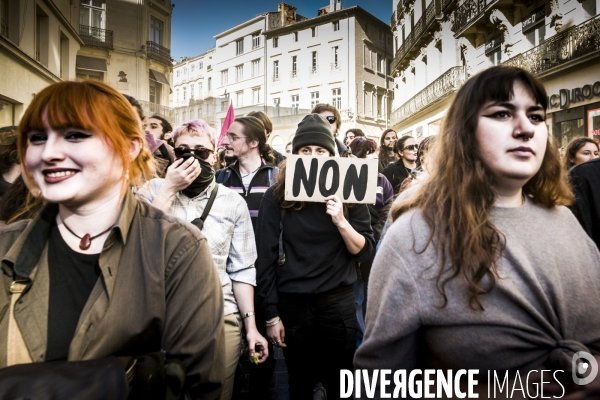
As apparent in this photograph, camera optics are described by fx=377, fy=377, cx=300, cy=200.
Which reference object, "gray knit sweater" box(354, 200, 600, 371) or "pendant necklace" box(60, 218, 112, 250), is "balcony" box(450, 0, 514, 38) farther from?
"pendant necklace" box(60, 218, 112, 250)

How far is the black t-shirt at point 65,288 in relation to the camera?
1.25 meters

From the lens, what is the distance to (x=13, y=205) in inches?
73.6

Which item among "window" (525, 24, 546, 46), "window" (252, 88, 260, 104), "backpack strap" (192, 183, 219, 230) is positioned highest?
"window" (252, 88, 260, 104)

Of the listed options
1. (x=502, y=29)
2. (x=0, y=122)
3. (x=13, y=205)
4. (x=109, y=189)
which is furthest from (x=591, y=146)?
(x=502, y=29)

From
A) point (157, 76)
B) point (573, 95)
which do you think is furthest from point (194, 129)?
point (157, 76)

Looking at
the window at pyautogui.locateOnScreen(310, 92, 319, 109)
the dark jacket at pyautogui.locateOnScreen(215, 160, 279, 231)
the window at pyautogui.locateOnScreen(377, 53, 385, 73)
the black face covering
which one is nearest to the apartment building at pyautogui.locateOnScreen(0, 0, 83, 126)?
the dark jacket at pyautogui.locateOnScreen(215, 160, 279, 231)

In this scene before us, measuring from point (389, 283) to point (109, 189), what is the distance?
3.65 feet

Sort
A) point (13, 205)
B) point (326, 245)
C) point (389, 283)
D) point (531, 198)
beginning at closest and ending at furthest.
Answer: point (389, 283) < point (531, 198) < point (13, 205) < point (326, 245)

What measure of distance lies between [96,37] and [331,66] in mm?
24822

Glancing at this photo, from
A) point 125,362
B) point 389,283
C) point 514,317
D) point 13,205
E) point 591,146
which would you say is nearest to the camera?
point 125,362

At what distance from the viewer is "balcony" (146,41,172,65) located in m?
19.0

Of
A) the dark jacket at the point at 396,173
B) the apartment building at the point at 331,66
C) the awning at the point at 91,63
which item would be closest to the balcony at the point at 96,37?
the awning at the point at 91,63

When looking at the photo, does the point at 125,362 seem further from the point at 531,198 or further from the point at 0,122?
the point at 0,122

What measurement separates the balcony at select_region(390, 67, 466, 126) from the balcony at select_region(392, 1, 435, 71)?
3429 mm
